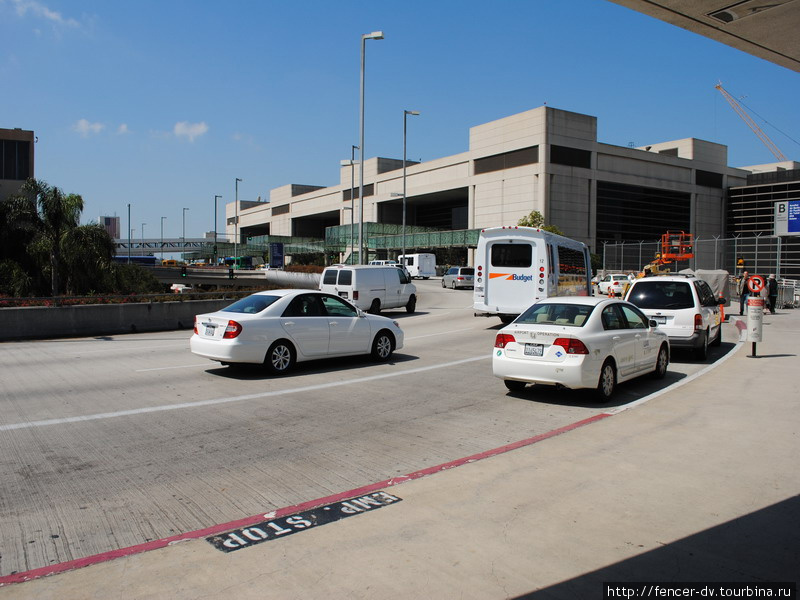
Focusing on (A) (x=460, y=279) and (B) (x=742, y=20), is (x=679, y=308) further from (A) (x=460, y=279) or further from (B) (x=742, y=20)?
(A) (x=460, y=279)

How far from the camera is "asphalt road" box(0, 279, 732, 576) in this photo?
522 centimetres

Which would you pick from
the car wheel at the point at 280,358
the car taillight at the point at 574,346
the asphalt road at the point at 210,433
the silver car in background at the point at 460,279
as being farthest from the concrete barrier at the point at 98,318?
the silver car in background at the point at 460,279

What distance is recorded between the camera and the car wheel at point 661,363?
38.1 feet

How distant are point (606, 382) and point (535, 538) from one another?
551cm

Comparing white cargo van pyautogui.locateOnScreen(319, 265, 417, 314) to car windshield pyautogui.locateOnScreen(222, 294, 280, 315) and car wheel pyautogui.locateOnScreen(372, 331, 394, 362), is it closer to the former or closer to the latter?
car wheel pyautogui.locateOnScreen(372, 331, 394, 362)

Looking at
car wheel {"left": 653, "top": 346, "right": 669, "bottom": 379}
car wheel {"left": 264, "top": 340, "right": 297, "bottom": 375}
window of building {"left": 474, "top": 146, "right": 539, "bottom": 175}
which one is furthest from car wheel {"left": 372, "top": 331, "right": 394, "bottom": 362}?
window of building {"left": 474, "top": 146, "right": 539, "bottom": 175}

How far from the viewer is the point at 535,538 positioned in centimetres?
465

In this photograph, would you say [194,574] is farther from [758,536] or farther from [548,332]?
[548,332]

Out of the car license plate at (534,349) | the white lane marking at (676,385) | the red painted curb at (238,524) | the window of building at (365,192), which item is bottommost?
the red painted curb at (238,524)

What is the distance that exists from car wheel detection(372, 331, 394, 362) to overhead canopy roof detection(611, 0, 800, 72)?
8647mm

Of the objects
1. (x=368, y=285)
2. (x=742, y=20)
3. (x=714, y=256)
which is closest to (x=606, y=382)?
(x=742, y=20)

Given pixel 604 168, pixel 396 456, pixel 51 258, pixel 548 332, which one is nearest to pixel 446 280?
pixel 51 258

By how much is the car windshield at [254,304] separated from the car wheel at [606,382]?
6.03 m

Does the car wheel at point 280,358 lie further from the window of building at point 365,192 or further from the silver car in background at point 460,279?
the window of building at point 365,192
